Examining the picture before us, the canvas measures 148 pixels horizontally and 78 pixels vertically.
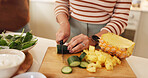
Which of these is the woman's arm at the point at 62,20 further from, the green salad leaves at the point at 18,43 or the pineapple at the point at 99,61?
the pineapple at the point at 99,61

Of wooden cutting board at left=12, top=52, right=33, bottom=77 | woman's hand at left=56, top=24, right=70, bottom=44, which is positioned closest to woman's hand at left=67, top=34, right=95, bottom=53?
woman's hand at left=56, top=24, right=70, bottom=44

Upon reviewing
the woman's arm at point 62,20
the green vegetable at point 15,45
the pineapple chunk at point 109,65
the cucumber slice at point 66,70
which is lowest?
the cucumber slice at point 66,70

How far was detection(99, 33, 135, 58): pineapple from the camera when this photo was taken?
3.41ft

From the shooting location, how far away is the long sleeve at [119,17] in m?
1.33

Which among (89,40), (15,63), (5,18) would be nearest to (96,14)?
(89,40)

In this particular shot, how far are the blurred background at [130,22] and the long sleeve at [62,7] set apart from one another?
1769mm

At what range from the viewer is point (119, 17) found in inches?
54.2

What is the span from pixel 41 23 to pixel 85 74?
118 inches

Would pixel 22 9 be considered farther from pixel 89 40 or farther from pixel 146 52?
pixel 146 52

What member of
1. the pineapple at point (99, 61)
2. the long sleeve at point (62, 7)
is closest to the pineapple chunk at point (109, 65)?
the pineapple at point (99, 61)

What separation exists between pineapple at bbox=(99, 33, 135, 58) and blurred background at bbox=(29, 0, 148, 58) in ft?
6.62

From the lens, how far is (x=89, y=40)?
1241mm

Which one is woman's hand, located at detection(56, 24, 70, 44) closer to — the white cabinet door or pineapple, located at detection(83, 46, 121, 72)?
pineapple, located at detection(83, 46, 121, 72)

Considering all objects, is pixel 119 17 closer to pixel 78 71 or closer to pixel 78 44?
pixel 78 44
